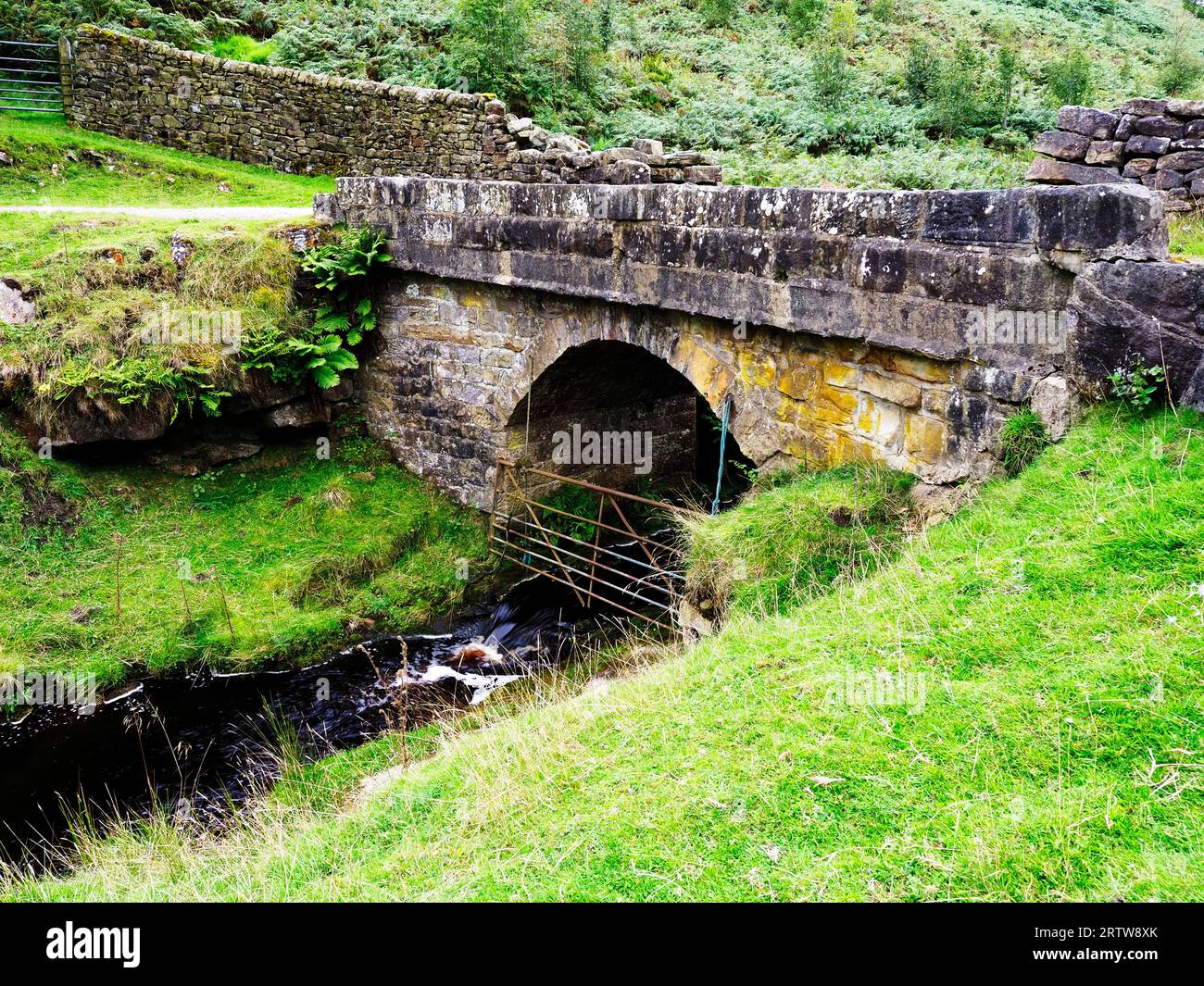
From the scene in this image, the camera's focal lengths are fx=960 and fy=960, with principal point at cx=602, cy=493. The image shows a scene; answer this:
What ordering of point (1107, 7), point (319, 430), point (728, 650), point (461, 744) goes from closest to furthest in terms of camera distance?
1. point (728, 650)
2. point (461, 744)
3. point (319, 430)
4. point (1107, 7)

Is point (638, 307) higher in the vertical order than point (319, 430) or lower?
higher

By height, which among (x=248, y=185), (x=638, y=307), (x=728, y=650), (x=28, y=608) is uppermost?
(x=248, y=185)

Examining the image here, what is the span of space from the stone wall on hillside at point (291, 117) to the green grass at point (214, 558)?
5.62 meters

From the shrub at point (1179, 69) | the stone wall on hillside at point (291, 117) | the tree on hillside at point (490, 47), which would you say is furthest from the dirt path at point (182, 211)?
the shrub at point (1179, 69)

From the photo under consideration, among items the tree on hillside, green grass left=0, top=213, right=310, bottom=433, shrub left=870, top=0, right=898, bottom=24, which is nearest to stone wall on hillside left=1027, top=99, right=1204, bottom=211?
green grass left=0, top=213, right=310, bottom=433

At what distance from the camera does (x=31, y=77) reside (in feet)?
55.5

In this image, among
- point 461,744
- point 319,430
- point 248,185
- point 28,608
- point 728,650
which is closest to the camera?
point 728,650

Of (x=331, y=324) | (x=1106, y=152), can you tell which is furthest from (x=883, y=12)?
(x=331, y=324)

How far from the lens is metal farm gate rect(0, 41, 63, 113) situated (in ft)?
54.2

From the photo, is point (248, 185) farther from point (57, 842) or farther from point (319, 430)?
point (57, 842)

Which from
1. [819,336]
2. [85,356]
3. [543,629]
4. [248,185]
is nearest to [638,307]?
[819,336]

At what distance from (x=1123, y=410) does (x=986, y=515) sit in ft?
3.03

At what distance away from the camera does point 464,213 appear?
9.63m

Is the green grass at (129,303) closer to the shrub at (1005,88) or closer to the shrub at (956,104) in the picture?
the shrub at (956,104)
